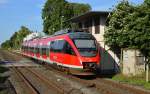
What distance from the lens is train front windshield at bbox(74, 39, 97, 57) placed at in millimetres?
24734

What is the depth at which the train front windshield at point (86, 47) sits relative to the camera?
24.7 meters

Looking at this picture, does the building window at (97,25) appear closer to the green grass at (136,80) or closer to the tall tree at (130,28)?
the tall tree at (130,28)

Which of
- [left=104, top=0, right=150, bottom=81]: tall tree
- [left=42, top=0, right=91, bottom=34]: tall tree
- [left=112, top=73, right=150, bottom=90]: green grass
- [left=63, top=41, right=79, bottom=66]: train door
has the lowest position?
[left=112, top=73, right=150, bottom=90]: green grass

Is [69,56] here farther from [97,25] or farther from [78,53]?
[97,25]

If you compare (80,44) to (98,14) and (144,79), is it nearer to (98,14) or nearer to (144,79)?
(144,79)

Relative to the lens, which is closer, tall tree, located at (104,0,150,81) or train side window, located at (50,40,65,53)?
tall tree, located at (104,0,150,81)

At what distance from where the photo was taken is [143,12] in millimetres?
26469

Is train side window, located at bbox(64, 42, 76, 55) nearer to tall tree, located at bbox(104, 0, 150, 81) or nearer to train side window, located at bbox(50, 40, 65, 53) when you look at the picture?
train side window, located at bbox(50, 40, 65, 53)

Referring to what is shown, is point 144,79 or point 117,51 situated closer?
Result: point 144,79

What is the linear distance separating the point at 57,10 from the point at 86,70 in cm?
7148

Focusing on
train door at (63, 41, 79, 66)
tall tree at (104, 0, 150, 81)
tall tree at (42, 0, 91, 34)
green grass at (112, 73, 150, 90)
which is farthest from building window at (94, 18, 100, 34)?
tall tree at (42, 0, 91, 34)

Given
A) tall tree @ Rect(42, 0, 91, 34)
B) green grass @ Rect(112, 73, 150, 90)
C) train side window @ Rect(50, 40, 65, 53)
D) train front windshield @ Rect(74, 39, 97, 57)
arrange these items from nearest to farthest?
green grass @ Rect(112, 73, 150, 90), train front windshield @ Rect(74, 39, 97, 57), train side window @ Rect(50, 40, 65, 53), tall tree @ Rect(42, 0, 91, 34)

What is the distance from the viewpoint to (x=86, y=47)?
25.1 metres

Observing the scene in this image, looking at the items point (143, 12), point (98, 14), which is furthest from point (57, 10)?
point (143, 12)
